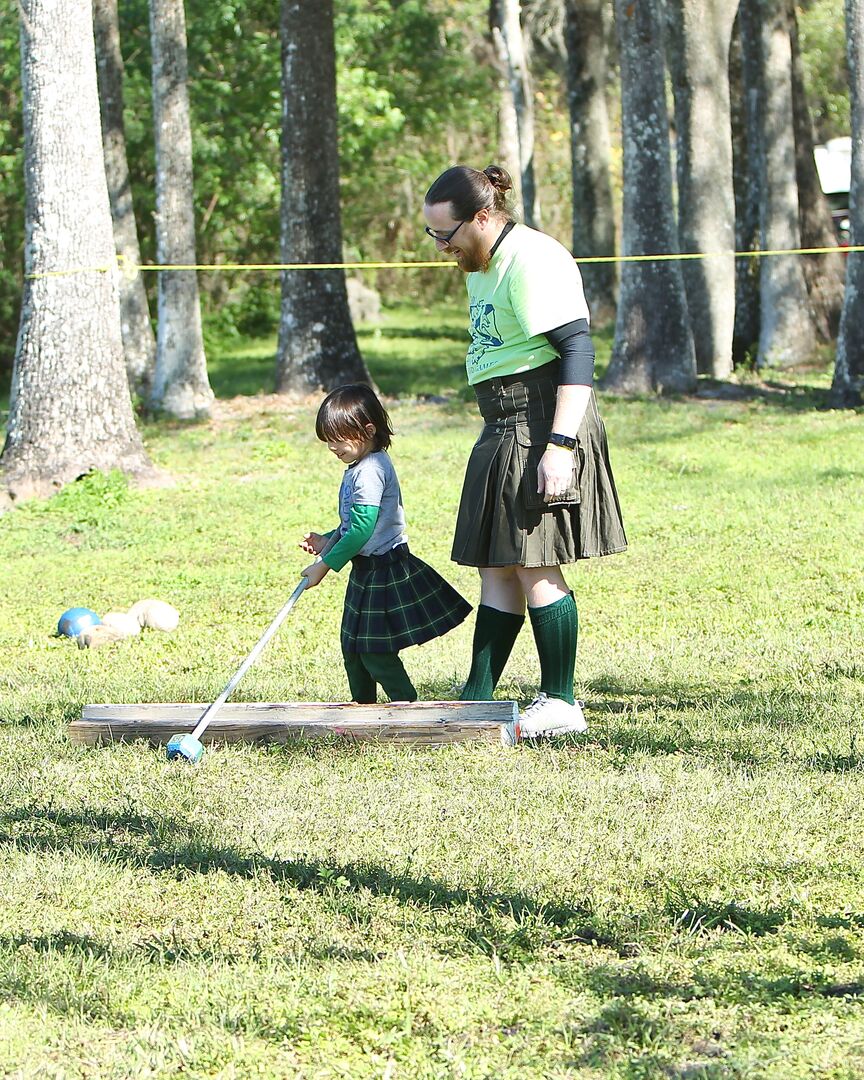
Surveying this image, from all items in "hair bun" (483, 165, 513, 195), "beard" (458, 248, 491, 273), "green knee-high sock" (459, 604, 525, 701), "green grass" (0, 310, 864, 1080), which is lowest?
Result: "green grass" (0, 310, 864, 1080)

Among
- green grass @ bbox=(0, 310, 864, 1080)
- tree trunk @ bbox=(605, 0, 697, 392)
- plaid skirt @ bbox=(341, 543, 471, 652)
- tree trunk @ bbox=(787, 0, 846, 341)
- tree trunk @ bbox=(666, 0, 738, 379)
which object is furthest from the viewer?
tree trunk @ bbox=(787, 0, 846, 341)

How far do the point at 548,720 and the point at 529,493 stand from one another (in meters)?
0.78

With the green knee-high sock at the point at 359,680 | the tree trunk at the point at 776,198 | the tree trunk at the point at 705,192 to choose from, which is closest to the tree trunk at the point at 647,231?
the tree trunk at the point at 705,192

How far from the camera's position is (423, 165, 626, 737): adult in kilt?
4.59 m

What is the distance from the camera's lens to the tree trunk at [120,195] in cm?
1599

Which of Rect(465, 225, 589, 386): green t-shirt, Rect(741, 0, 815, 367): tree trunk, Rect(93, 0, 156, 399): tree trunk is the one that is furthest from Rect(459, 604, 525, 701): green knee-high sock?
Rect(741, 0, 815, 367): tree trunk

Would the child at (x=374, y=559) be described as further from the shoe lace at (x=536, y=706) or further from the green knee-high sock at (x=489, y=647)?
the shoe lace at (x=536, y=706)

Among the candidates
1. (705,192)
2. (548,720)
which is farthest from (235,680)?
(705,192)

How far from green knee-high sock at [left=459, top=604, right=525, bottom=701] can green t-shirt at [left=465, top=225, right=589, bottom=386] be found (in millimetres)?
826

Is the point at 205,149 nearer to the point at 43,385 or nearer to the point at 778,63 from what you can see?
the point at 778,63

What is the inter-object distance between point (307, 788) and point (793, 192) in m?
14.3

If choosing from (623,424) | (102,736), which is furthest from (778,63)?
(102,736)

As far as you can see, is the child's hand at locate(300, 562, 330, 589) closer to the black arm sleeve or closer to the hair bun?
the black arm sleeve

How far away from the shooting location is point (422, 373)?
58.0ft
